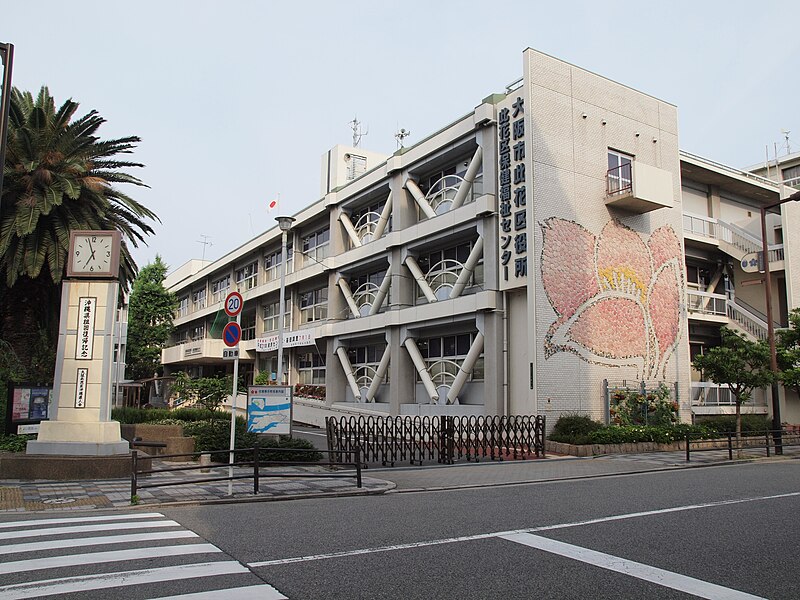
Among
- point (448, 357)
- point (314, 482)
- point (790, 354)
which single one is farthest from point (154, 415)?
point (790, 354)

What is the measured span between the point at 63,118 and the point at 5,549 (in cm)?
1762

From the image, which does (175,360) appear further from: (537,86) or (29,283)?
(537,86)

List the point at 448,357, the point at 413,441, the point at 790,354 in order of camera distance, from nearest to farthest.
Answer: the point at 413,441
the point at 790,354
the point at 448,357

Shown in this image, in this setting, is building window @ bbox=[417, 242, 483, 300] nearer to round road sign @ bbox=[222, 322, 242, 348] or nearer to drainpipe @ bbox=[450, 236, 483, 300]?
drainpipe @ bbox=[450, 236, 483, 300]

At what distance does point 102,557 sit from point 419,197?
24.8 meters

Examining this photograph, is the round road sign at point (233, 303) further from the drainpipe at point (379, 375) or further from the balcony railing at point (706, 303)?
the balcony railing at point (706, 303)

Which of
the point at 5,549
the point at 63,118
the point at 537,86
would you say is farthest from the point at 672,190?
the point at 5,549

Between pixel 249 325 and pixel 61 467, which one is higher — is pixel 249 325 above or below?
above

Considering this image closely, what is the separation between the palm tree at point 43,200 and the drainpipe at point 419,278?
1266 cm

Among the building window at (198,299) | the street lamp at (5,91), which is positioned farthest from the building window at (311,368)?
the street lamp at (5,91)

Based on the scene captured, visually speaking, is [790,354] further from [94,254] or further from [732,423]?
[94,254]

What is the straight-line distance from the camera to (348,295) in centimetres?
3666

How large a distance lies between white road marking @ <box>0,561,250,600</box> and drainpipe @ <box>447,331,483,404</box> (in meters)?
19.8

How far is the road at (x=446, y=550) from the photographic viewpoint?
6203 millimetres
